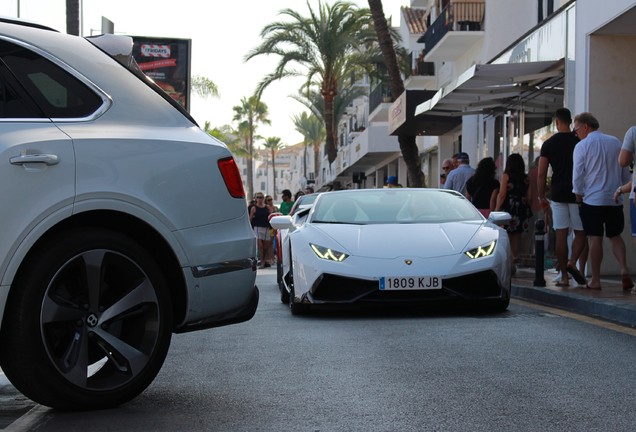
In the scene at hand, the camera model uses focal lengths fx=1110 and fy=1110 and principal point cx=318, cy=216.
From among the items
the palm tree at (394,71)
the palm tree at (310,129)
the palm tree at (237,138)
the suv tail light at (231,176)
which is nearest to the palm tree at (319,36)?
the palm tree at (394,71)

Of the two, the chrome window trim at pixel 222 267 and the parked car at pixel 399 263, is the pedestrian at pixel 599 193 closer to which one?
the parked car at pixel 399 263

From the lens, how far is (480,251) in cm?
949

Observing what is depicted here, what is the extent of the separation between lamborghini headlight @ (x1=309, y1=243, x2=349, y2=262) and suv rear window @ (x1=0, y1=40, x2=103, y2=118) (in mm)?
4519

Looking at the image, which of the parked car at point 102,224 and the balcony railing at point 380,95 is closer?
the parked car at point 102,224

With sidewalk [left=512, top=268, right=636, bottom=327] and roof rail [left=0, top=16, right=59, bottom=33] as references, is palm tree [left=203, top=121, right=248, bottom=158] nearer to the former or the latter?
sidewalk [left=512, top=268, right=636, bottom=327]

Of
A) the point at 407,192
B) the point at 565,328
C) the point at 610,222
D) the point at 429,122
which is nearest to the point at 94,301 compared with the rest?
the point at 565,328

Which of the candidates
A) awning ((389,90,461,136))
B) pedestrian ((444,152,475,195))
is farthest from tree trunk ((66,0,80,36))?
pedestrian ((444,152,475,195))

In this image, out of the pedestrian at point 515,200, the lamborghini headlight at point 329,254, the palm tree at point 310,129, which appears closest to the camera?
the lamborghini headlight at point 329,254

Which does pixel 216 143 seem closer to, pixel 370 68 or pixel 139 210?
pixel 139 210

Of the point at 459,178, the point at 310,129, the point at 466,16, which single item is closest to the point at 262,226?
the point at 459,178

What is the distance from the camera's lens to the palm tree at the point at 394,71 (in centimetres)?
2870

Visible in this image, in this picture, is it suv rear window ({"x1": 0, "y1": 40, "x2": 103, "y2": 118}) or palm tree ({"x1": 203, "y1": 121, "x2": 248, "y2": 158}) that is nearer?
suv rear window ({"x1": 0, "y1": 40, "x2": 103, "y2": 118})

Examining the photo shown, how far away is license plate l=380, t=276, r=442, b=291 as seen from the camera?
916 cm

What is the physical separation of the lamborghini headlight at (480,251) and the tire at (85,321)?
15.7ft
